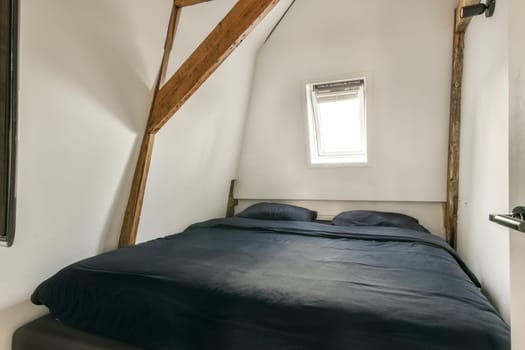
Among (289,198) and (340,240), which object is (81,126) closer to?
(340,240)

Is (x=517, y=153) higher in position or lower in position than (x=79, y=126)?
lower

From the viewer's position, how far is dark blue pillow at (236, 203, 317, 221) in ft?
10.5

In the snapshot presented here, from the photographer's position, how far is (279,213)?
322 cm

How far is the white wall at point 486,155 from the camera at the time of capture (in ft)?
5.39

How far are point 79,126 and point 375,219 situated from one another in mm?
2513

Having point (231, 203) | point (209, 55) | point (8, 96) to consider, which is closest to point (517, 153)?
point (8, 96)

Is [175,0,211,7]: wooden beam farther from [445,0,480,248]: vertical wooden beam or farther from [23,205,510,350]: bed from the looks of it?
[445,0,480,248]: vertical wooden beam

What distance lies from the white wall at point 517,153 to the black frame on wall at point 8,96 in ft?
4.66

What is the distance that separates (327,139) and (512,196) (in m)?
2.78

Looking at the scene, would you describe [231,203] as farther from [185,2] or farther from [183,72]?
[185,2]

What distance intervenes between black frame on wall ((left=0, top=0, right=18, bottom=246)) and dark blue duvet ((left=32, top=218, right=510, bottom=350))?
72 centimetres

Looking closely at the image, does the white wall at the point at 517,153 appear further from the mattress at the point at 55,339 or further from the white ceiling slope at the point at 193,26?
the white ceiling slope at the point at 193,26

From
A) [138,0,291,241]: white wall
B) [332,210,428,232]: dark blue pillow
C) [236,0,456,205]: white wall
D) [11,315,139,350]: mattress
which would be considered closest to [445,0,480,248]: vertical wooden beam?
[236,0,456,205]: white wall

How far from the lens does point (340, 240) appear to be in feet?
7.82
